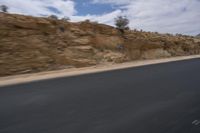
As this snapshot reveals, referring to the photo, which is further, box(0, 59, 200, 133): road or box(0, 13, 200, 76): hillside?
box(0, 13, 200, 76): hillside

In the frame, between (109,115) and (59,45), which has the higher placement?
(109,115)

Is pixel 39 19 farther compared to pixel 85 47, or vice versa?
pixel 85 47

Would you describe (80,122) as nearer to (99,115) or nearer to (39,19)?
(99,115)

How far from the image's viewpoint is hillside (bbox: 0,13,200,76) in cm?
2822

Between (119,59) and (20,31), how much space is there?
14.3m

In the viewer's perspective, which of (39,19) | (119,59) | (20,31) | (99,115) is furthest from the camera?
(119,59)

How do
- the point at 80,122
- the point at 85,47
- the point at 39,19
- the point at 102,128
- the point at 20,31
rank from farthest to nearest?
the point at 85,47 → the point at 39,19 → the point at 20,31 → the point at 80,122 → the point at 102,128

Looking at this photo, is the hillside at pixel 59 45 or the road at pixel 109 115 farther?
the hillside at pixel 59 45

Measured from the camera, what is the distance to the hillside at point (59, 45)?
92.6 feet

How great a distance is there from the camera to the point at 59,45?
3319cm

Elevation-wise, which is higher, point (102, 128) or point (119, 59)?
point (102, 128)

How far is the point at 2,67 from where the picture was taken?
26141 mm

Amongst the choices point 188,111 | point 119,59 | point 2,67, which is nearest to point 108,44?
point 119,59

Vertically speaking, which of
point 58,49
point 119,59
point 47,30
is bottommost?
point 119,59
